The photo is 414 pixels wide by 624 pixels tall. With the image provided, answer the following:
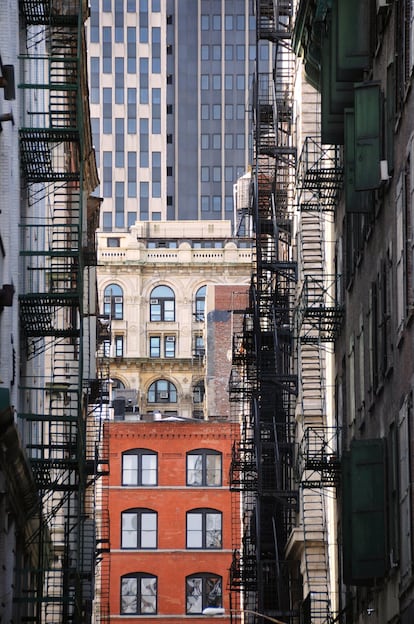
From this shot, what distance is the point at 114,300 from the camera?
144 metres

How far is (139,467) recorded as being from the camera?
292 ft

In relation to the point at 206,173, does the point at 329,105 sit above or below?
below

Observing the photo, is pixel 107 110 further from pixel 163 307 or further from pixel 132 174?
pixel 163 307

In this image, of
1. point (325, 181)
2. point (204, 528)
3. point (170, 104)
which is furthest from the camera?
point (170, 104)

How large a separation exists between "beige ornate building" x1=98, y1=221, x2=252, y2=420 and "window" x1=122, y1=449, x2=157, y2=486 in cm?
5063

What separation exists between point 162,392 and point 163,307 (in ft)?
23.9

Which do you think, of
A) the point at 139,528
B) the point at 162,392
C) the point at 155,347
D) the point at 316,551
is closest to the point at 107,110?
the point at 155,347

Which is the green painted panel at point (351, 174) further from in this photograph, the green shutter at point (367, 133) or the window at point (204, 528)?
the window at point (204, 528)

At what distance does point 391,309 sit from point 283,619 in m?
27.6

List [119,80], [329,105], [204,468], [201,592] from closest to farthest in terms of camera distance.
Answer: [329,105] < [201,592] < [204,468] < [119,80]

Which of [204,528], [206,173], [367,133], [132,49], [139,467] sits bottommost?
[367,133]

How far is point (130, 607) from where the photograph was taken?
87.1 metres

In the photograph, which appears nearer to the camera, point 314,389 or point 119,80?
point 314,389

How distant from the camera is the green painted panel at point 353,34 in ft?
119
